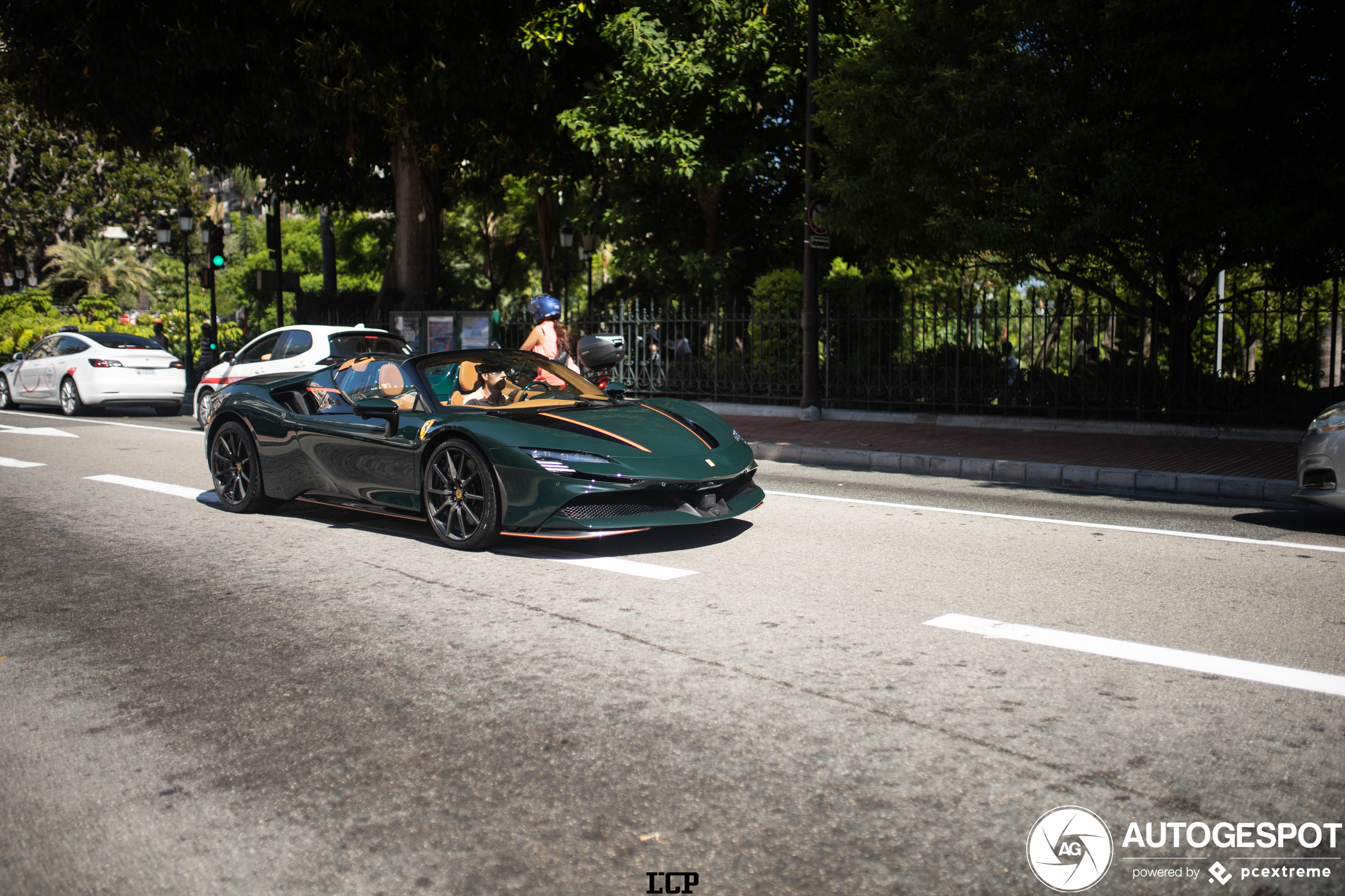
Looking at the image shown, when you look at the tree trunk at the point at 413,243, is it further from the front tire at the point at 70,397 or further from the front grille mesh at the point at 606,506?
the front grille mesh at the point at 606,506

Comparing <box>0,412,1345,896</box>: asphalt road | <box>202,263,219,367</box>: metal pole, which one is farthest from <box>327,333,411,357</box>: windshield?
<box>202,263,219,367</box>: metal pole

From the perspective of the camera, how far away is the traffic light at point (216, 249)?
68.9 feet

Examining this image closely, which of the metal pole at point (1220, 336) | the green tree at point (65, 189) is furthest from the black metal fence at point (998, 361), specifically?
the green tree at point (65, 189)

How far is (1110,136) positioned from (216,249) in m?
16.8

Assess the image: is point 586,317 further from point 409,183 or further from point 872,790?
point 872,790

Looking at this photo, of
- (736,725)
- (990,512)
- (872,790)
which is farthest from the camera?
(990,512)

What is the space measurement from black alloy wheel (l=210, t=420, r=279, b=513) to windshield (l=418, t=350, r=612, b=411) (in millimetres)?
1660

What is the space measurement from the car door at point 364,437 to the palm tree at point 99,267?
163 ft

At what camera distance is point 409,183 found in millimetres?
21938

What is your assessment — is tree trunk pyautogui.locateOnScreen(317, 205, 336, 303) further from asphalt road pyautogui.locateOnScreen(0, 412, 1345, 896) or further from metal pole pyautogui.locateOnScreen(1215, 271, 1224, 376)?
asphalt road pyautogui.locateOnScreen(0, 412, 1345, 896)

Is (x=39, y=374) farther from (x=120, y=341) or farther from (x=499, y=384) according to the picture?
(x=499, y=384)

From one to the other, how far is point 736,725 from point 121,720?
2.05 metres

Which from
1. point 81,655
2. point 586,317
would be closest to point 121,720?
point 81,655

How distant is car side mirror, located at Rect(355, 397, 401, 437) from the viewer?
6598 mm
